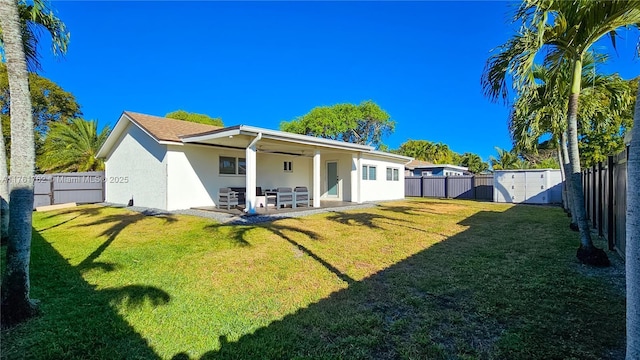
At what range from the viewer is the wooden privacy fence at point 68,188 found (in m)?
15.9

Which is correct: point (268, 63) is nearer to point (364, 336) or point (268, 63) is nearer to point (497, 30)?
point (497, 30)

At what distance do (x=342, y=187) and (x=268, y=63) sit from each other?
48.2 ft

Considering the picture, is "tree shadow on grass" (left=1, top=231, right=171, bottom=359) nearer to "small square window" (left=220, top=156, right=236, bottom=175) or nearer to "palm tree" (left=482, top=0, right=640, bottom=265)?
"palm tree" (left=482, top=0, right=640, bottom=265)

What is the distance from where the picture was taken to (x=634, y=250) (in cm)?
199

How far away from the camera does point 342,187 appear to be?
1781 cm

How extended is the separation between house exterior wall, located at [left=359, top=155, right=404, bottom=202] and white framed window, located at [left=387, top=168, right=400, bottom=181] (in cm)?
15

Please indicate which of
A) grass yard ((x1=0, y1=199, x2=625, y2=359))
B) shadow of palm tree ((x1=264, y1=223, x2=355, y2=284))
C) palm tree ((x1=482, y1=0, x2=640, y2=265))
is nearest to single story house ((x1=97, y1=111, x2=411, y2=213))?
shadow of palm tree ((x1=264, y1=223, x2=355, y2=284))

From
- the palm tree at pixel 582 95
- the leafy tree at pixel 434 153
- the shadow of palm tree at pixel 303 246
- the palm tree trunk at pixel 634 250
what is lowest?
the shadow of palm tree at pixel 303 246

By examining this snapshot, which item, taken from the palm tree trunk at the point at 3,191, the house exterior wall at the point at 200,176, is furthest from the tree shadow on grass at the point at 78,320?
the house exterior wall at the point at 200,176

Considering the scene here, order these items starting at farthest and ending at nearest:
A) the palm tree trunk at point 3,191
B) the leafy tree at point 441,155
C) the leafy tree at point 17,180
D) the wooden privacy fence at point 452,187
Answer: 1. the leafy tree at point 441,155
2. the wooden privacy fence at point 452,187
3. the palm tree trunk at point 3,191
4. the leafy tree at point 17,180

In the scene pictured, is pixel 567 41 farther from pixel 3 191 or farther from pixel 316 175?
pixel 3 191

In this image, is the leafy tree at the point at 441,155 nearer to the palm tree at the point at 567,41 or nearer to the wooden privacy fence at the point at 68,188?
the palm tree at the point at 567,41

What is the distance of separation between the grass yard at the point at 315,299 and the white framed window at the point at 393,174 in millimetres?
12932

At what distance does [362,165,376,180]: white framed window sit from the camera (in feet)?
59.1
